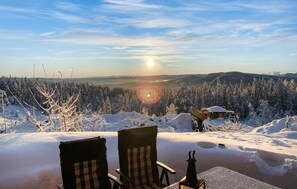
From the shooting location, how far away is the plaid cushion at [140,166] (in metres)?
3.29

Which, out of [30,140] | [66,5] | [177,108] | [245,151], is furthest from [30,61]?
[177,108]

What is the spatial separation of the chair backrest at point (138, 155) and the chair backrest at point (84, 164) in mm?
327

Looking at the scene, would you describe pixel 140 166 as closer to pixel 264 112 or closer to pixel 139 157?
pixel 139 157

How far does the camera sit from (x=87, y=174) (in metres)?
2.85

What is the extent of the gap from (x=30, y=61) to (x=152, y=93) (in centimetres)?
5882

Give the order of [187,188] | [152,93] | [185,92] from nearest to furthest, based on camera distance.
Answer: [187,188] → [185,92] → [152,93]

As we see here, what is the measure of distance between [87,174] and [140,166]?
0.72 metres

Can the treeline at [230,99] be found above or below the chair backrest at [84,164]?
below

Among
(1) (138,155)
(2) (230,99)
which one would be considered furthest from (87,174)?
(2) (230,99)

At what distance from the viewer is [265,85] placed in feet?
160

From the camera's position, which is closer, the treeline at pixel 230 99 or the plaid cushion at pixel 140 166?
the plaid cushion at pixel 140 166

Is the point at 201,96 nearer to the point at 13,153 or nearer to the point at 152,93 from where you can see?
the point at 152,93

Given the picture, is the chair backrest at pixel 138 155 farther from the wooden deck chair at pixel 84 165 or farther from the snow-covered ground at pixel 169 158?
the snow-covered ground at pixel 169 158

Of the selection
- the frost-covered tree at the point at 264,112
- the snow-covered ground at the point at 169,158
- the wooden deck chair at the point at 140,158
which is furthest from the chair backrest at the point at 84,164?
the frost-covered tree at the point at 264,112
